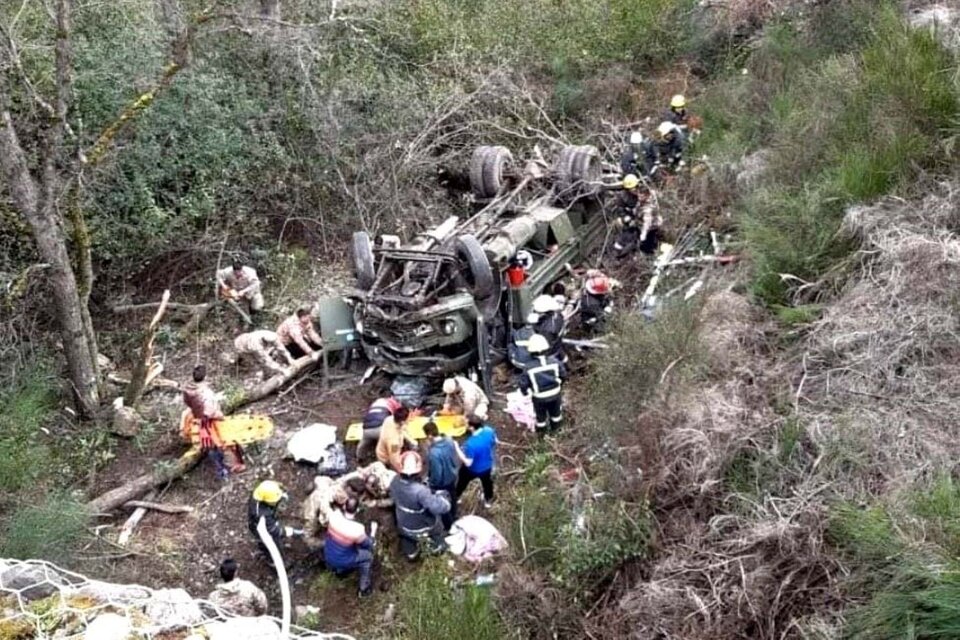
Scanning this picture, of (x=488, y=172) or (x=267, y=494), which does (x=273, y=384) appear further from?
(x=488, y=172)

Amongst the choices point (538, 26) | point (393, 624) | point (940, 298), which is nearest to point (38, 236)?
point (393, 624)

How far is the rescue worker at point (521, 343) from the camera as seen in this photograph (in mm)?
8328

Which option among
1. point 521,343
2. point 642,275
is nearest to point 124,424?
point 521,343

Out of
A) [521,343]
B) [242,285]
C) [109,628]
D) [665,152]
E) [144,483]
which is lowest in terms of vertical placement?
[144,483]

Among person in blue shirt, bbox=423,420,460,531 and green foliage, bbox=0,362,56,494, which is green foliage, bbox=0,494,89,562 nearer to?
green foliage, bbox=0,362,56,494

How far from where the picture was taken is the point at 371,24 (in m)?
13.8

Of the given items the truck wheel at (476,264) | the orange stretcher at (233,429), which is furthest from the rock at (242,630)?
the truck wheel at (476,264)

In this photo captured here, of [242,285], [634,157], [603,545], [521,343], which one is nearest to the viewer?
[603,545]

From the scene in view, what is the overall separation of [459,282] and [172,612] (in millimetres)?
6344

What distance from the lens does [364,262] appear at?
9.09 meters

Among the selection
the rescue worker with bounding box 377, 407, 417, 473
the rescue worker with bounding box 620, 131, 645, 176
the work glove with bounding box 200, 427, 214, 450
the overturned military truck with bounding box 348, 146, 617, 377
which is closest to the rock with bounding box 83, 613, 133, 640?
the rescue worker with bounding box 377, 407, 417, 473

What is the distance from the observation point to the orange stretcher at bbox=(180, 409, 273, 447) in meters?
8.00

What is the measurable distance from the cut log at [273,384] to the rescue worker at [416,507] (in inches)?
108

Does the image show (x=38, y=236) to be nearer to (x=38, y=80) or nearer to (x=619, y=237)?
(x=38, y=80)
